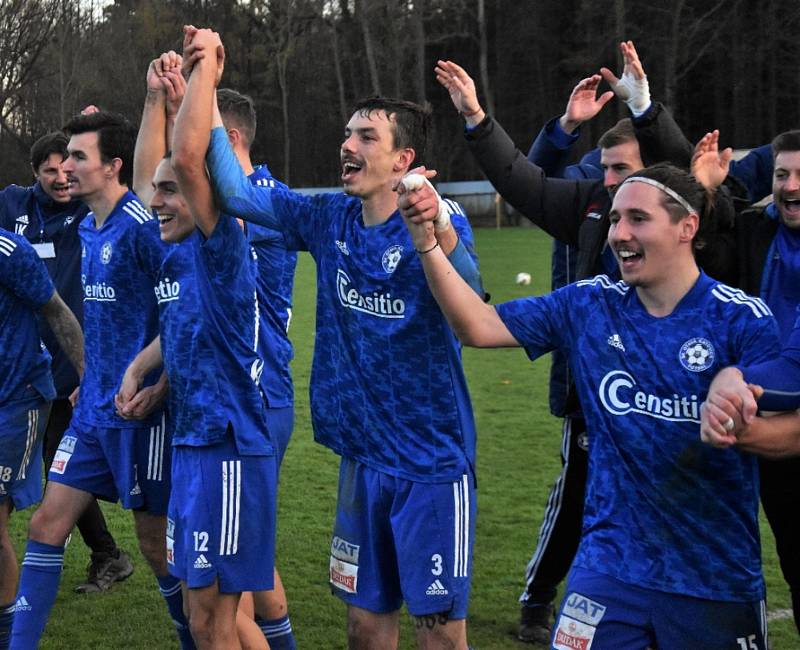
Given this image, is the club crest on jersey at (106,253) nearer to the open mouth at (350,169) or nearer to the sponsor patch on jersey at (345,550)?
the open mouth at (350,169)

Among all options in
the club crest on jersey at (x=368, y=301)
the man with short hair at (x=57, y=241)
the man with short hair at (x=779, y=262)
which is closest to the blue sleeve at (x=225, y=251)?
the club crest on jersey at (x=368, y=301)

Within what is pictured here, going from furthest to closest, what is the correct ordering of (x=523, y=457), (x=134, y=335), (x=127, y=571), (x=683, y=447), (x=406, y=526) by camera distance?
(x=523, y=457) < (x=127, y=571) < (x=134, y=335) < (x=406, y=526) < (x=683, y=447)

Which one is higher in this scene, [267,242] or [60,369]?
[267,242]

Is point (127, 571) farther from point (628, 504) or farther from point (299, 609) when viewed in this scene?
point (628, 504)

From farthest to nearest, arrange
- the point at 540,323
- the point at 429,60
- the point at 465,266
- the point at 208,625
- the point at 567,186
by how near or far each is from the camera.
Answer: the point at 429,60
the point at 567,186
the point at 208,625
the point at 465,266
the point at 540,323

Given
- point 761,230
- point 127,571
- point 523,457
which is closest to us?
point 761,230

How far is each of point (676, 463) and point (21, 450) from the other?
307 centimetres

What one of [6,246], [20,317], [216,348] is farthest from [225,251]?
[20,317]

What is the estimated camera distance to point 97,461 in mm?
4812

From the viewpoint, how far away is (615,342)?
3.41 m

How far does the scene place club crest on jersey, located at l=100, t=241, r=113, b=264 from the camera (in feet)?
A: 15.6

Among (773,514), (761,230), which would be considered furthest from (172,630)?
(761,230)

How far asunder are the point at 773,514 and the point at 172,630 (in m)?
2.88

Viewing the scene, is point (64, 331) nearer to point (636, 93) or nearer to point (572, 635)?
point (636, 93)
